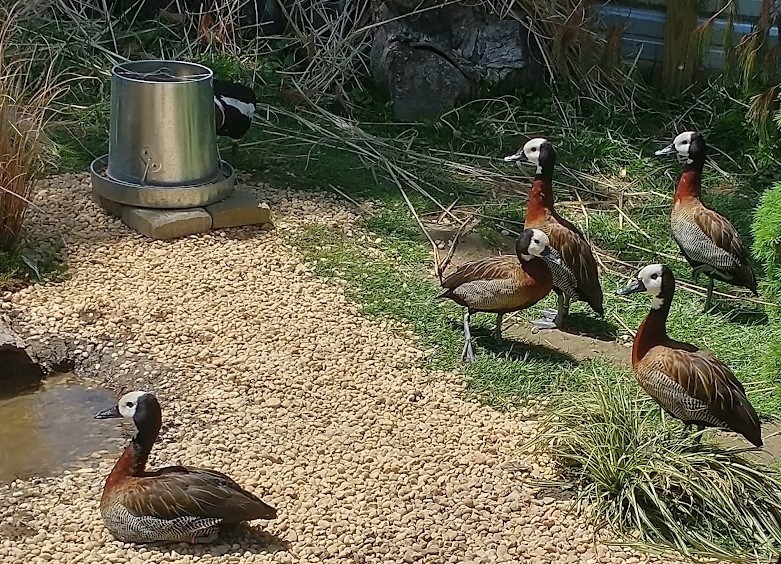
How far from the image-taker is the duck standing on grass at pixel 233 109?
6438 millimetres

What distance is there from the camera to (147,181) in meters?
5.75

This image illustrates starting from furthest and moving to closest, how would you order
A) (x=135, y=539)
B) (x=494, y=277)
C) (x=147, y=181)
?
1. (x=147, y=181)
2. (x=494, y=277)
3. (x=135, y=539)

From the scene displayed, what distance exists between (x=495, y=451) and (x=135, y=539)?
138cm

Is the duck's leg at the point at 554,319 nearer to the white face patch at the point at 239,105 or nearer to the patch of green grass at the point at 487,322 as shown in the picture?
the patch of green grass at the point at 487,322

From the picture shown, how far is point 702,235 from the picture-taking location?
5336 mm

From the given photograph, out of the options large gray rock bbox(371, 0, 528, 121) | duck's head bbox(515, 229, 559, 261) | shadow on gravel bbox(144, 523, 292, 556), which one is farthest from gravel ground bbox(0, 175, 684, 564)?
large gray rock bbox(371, 0, 528, 121)

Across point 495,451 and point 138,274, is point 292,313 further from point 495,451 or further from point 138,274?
point 495,451

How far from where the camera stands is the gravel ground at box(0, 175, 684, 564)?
11.6 ft

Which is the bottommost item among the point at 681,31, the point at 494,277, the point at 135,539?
the point at 135,539

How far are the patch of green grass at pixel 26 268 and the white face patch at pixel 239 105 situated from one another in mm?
1580

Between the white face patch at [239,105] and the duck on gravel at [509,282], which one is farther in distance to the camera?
the white face patch at [239,105]

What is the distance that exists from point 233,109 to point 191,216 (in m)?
1.03

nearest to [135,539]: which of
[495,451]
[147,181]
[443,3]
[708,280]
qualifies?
[495,451]

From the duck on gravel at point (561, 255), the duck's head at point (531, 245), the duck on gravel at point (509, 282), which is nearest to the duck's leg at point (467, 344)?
the duck on gravel at point (509, 282)
